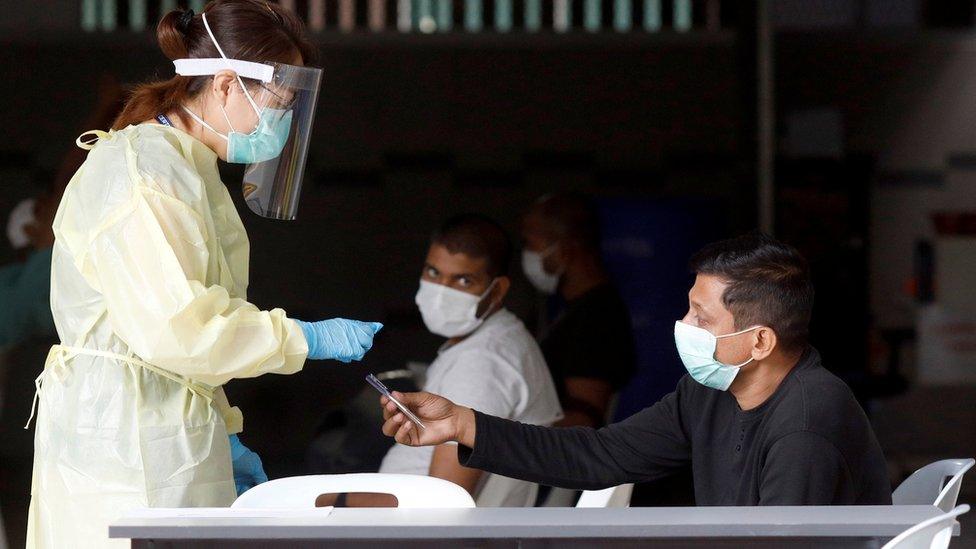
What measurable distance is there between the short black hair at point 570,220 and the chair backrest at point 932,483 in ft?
5.15

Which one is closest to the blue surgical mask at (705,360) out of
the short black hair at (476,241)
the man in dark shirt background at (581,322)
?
the short black hair at (476,241)

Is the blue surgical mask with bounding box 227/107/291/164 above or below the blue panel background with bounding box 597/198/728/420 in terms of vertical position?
above

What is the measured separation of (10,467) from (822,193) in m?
3.08

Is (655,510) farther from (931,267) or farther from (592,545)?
(931,267)

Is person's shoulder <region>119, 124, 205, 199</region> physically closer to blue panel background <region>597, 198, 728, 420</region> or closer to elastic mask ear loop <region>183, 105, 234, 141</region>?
elastic mask ear loop <region>183, 105, 234, 141</region>

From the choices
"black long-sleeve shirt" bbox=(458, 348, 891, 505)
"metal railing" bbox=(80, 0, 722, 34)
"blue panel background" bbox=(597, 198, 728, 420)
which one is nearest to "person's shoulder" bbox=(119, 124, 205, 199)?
"black long-sleeve shirt" bbox=(458, 348, 891, 505)

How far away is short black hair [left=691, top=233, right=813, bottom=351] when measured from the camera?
1.83 m

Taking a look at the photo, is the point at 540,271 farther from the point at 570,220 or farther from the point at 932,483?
the point at 932,483

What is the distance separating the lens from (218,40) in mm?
1741

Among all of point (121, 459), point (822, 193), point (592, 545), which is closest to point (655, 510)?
point (592, 545)

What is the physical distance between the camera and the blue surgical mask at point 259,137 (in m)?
1.76

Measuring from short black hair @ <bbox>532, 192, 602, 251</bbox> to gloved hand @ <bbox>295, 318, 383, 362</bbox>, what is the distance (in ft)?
5.71

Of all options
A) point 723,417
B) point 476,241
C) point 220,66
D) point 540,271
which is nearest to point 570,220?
point 540,271

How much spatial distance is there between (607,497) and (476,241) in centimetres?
81
